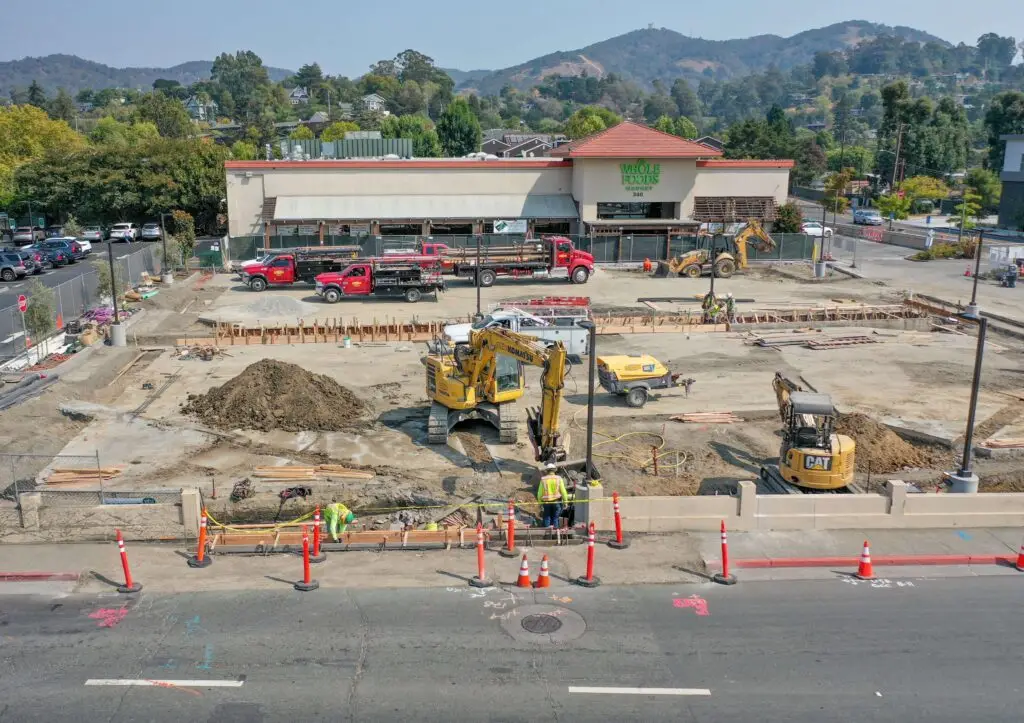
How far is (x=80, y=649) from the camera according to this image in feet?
42.5

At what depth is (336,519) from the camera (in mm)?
16734

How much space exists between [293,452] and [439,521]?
19.0ft

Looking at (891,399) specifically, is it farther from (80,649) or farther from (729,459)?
(80,649)

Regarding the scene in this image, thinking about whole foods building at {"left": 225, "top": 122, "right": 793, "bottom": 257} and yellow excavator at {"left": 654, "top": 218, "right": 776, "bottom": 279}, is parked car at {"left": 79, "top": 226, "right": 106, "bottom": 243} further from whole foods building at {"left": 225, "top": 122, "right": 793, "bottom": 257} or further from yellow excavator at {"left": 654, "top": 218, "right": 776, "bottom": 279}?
yellow excavator at {"left": 654, "top": 218, "right": 776, "bottom": 279}

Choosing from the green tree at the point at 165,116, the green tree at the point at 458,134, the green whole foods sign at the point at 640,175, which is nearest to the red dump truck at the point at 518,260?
the green whole foods sign at the point at 640,175

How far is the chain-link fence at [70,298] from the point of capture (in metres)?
32.3

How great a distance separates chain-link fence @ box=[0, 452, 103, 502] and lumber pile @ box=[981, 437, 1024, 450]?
21930mm

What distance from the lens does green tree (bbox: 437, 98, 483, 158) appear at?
136875 mm

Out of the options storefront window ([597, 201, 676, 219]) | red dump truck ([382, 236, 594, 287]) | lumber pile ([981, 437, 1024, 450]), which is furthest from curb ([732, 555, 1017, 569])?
storefront window ([597, 201, 676, 219])

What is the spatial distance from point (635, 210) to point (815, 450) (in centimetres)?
4229

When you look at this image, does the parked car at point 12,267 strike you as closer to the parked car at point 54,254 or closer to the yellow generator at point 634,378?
the parked car at point 54,254

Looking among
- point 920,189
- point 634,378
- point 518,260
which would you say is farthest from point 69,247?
point 920,189

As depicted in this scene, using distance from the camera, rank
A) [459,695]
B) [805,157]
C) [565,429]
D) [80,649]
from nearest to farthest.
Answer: [459,695] < [80,649] < [565,429] < [805,157]

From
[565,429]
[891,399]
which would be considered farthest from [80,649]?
[891,399]
